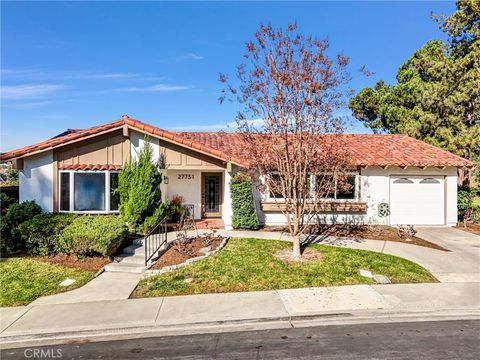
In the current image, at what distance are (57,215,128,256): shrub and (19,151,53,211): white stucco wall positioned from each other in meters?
2.94

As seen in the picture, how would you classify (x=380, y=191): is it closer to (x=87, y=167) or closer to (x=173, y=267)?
(x=173, y=267)

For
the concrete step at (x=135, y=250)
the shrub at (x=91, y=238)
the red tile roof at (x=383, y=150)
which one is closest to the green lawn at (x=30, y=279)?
the shrub at (x=91, y=238)

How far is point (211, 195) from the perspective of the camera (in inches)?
639

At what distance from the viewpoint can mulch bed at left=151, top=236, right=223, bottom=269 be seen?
973cm

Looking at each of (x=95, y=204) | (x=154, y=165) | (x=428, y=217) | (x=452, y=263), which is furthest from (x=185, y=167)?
(x=428, y=217)

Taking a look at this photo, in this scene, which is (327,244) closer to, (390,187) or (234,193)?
(234,193)

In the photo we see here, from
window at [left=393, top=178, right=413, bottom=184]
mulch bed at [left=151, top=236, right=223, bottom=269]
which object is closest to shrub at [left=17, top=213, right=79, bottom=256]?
mulch bed at [left=151, top=236, right=223, bottom=269]

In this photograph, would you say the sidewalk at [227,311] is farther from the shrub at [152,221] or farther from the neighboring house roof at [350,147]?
the neighboring house roof at [350,147]

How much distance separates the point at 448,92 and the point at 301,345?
20286mm

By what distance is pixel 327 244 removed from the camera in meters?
11.7

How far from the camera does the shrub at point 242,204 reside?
44.2 feet

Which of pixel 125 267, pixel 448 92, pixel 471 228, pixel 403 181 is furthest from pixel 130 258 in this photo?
pixel 448 92

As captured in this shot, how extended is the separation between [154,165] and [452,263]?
10862mm

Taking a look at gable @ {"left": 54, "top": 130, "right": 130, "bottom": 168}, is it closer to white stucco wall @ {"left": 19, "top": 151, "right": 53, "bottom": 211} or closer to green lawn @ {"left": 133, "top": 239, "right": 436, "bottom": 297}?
white stucco wall @ {"left": 19, "top": 151, "right": 53, "bottom": 211}
